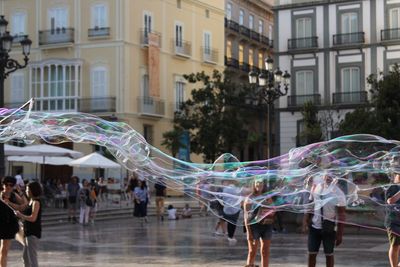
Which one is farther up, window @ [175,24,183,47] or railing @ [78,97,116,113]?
window @ [175,24,183,47]

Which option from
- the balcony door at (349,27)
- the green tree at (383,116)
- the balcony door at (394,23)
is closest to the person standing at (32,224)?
the green tree at (383,116)

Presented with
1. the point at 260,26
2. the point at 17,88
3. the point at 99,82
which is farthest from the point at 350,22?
the point at 17,88

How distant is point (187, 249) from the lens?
15656mm

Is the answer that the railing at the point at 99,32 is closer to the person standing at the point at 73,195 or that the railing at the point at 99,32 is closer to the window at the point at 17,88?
the window at the point at 17,88

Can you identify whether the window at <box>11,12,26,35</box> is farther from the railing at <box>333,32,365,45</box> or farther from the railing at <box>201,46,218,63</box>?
the railing at <box>333,32,365,45</box>

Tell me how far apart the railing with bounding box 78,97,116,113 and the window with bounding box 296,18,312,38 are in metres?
12.7

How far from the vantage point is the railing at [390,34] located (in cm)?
4128

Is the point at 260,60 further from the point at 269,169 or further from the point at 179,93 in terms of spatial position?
the point at 269,169

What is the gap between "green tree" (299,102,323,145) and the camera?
37.1 meters

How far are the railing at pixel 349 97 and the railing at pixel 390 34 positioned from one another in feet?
11.5

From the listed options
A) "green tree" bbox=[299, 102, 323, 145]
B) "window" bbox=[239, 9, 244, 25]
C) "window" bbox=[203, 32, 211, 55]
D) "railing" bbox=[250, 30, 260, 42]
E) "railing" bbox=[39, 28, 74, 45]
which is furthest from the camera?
"railing" bbox=[250, 30, 260, 42]

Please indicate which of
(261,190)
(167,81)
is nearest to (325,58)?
(167,81)

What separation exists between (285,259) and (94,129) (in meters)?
4.87

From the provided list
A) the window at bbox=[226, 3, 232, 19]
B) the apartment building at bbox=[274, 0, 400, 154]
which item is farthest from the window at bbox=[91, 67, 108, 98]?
the window at bbox=[226, 3, 232, 19]
